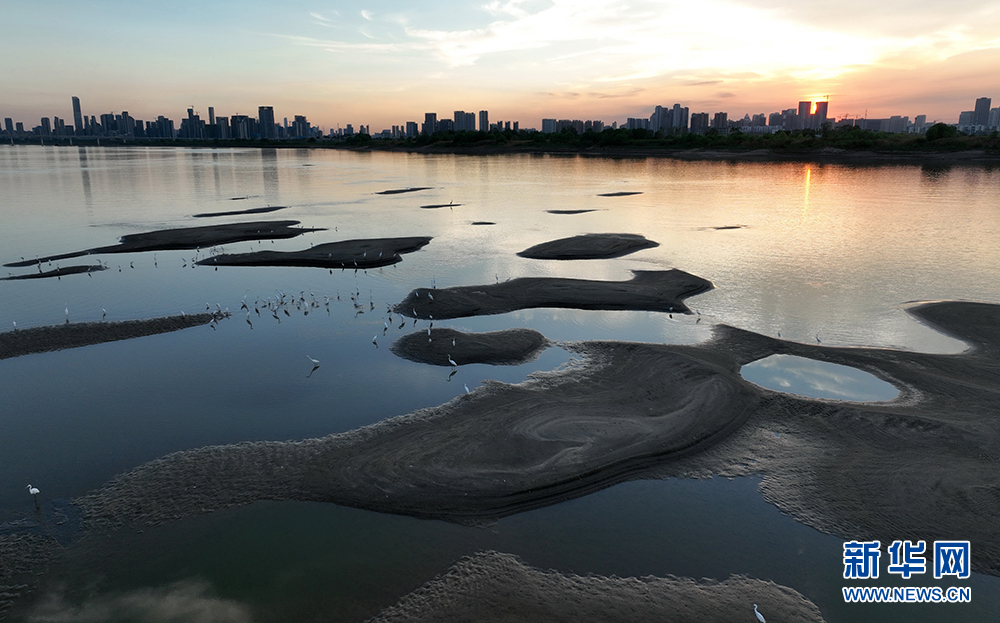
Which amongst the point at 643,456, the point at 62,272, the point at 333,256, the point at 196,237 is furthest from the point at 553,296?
the point at 196,237

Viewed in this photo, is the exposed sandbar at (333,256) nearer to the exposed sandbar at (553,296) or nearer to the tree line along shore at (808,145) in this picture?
the exposed sandbar at (553,296)

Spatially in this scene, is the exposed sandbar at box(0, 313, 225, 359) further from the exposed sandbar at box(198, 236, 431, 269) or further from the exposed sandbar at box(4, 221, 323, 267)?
the exposed sandbar at box(4, 221, 323, 267)

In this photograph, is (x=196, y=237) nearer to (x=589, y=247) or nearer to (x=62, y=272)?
(x=62, y=272)

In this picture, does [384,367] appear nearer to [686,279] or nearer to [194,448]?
[194,448]

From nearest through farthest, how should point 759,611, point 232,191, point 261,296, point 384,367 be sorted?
1. point 759,611
2. point 384,367
3. point 261,296
4. point 232,191

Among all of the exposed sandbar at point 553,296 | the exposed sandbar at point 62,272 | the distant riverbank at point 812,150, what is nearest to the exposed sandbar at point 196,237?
the exposed sandbar at point 62,272

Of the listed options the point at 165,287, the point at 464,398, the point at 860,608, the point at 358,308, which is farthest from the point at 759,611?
the point at 165,287
